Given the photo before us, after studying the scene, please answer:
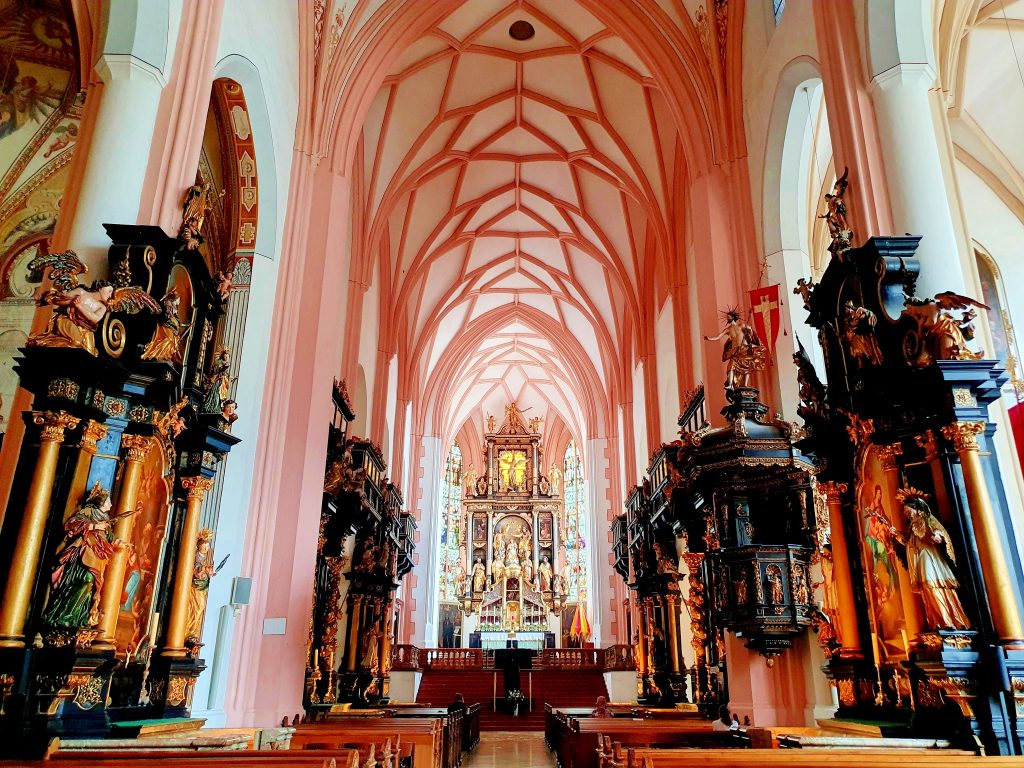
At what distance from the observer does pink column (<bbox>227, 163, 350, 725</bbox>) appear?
327 inches

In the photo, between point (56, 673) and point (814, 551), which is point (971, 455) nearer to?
point (814, 551)

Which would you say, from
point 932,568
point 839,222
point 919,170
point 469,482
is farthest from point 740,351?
point 469,482

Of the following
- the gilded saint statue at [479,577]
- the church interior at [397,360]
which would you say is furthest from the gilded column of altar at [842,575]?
the gilded saint statue at [479,577]

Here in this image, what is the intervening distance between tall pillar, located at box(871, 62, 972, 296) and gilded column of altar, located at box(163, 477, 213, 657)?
6101mm

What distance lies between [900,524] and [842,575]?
1.16 m

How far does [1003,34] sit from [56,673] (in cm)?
1220

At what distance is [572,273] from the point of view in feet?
72.1

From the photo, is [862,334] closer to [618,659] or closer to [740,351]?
[740,351]

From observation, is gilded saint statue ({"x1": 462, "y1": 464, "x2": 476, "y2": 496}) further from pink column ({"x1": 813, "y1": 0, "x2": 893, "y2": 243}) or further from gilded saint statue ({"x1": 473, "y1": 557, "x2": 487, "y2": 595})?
pink column ({"x1": 813, "y1": 0, "x2": 893, "y2": 243})

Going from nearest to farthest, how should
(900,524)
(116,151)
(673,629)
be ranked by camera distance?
(900,524) < (116,151) < (673,629)

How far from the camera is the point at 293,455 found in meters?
9.34

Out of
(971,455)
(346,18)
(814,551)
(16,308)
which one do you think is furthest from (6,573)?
(346,18)

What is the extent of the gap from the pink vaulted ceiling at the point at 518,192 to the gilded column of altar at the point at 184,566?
875 centimetres

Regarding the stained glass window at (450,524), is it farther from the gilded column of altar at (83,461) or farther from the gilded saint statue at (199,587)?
the gilded column of altar at (83,461)
